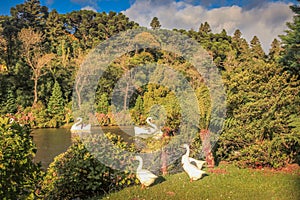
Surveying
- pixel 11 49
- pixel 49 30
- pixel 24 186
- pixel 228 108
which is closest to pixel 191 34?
pixel 49 30

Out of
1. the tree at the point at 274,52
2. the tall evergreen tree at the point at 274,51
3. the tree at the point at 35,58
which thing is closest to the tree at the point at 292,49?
the tree at the point at 274,52

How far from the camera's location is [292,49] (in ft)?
30.3

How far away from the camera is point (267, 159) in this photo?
7.34 m

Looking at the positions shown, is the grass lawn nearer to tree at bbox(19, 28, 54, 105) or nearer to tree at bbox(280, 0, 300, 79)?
tree at bbox(280, 0, 300, 79)

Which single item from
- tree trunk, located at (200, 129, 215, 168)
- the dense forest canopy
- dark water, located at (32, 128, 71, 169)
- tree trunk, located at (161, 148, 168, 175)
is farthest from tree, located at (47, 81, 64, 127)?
tree trunk, located at (200, 129, 215, 168)

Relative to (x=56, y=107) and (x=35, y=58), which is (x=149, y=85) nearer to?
(x=56, y=107)

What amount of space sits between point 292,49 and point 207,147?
3916mm

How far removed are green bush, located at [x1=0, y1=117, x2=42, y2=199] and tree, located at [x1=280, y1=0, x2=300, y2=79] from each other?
23.4 ft

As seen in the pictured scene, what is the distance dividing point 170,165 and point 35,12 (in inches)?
1007

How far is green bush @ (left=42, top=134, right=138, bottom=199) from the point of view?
18.1ft

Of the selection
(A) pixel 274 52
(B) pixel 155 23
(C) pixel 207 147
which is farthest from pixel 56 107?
(A) pixel 274 52

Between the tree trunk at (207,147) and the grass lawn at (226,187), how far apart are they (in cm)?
65

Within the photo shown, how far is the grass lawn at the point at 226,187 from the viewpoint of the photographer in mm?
5273

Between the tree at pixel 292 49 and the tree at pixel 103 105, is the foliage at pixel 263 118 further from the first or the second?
the tree at pixel 103 105
